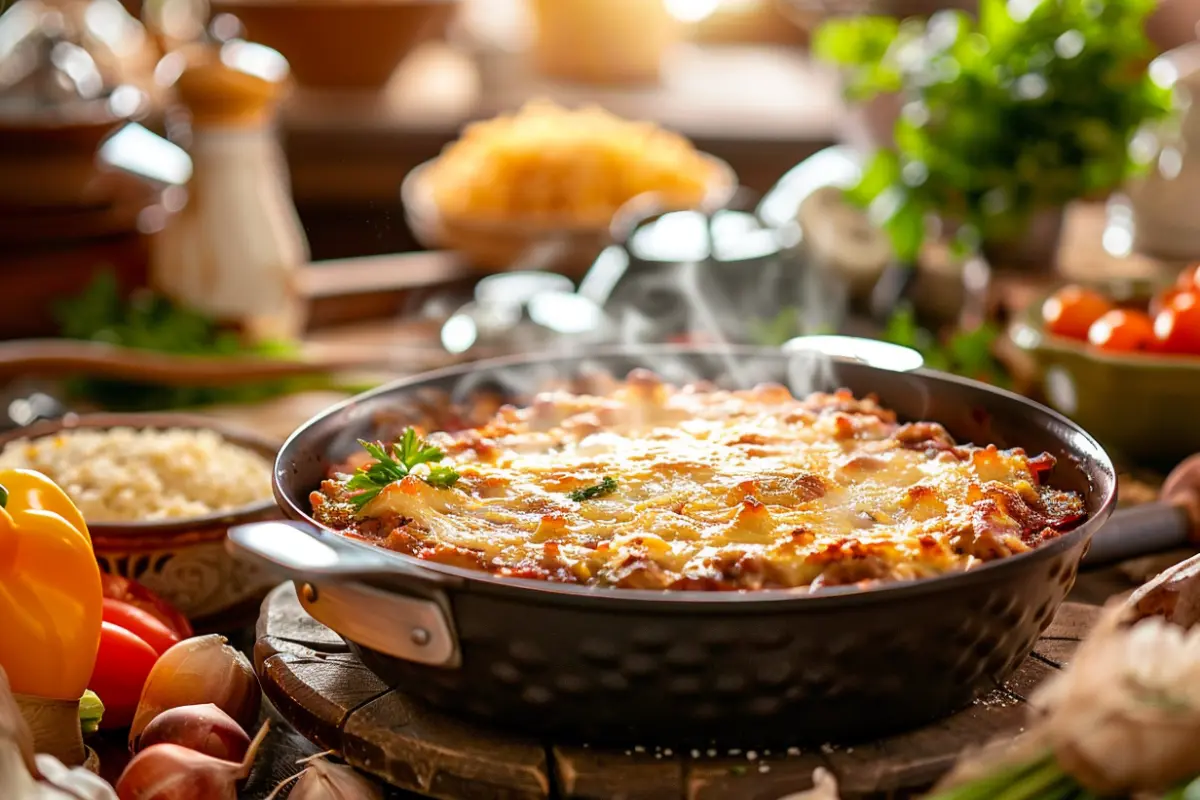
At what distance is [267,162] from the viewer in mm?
3691

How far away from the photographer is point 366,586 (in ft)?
4.99

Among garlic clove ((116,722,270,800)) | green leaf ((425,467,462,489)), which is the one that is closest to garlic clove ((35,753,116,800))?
garlic clove ((116,722,270,800))

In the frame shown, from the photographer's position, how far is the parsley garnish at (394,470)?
1.76 m

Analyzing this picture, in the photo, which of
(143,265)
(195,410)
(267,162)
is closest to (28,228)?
(143,265)

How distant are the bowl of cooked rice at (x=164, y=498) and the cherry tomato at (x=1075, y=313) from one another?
5.23 ft

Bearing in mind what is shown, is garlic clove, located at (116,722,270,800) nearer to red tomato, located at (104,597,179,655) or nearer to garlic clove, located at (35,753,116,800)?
garlic clove, located at (35,753,116,800)

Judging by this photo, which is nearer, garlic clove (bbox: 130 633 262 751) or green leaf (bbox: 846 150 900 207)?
garlic clove (bbox: 130 633 262 751)

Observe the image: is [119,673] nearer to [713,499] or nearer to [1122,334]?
[713,499]

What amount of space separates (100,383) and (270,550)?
6.92ft

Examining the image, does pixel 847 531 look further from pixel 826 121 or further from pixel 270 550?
pixel 826 121

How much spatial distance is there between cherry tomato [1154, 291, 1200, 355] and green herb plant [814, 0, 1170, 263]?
2.38 feet

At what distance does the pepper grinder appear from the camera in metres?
3.55

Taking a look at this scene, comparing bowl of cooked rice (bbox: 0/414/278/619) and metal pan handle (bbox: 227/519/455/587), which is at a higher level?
metal pan handle (bbox: 227/519/455/587)

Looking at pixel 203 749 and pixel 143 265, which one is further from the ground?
pixel 203 749
